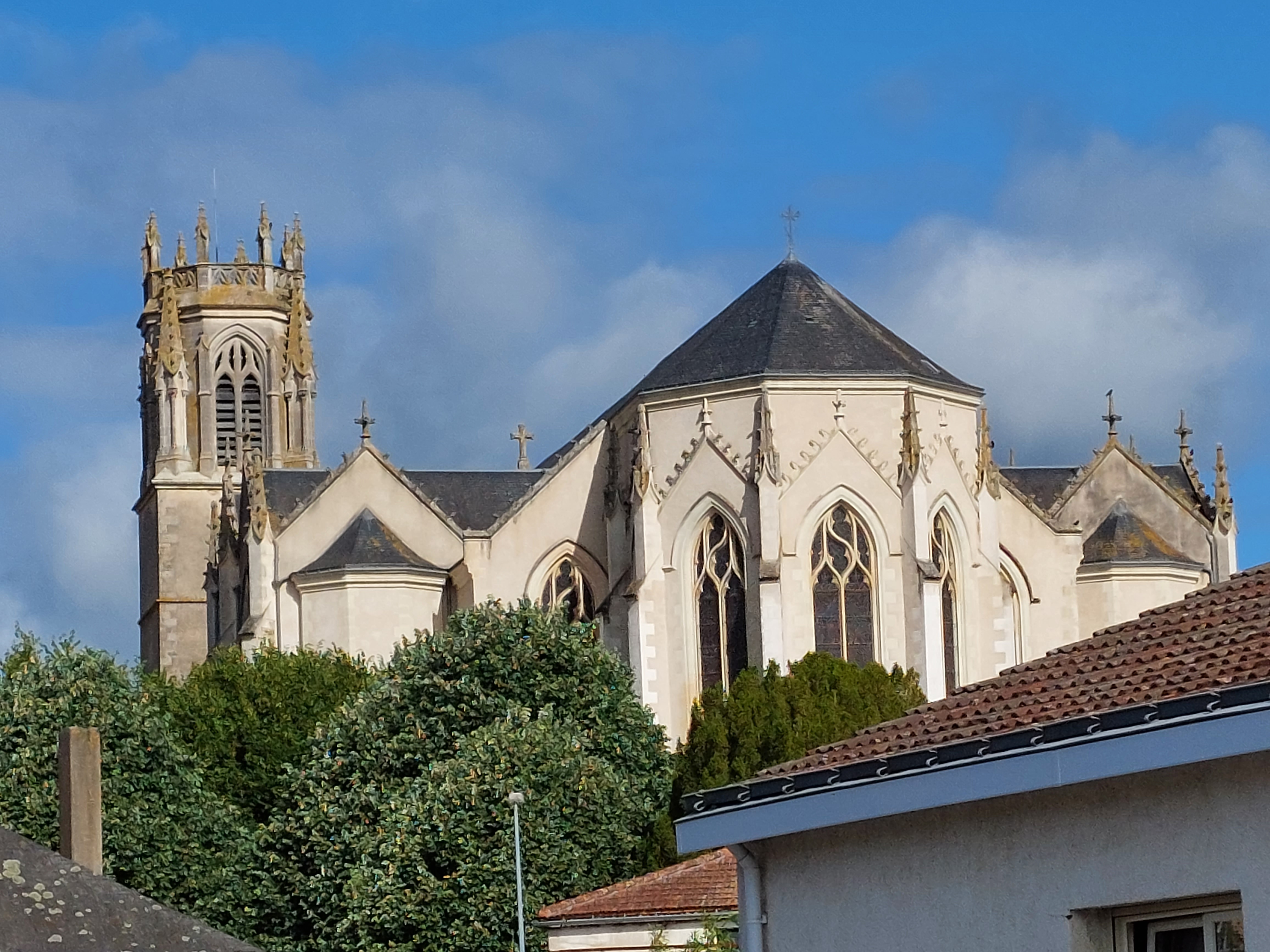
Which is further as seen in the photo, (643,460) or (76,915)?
(643,460)

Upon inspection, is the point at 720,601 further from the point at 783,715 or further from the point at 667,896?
the point at 667,896

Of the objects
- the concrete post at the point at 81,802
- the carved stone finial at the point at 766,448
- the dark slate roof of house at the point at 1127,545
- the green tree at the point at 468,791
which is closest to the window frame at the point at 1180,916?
the concrete post at the point at 81,802

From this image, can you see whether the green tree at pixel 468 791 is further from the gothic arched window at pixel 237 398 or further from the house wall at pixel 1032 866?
the gothic arched window at pixel 237 398

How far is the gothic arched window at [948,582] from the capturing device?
2095 inches

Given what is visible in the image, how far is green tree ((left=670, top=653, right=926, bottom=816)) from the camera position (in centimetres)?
4616

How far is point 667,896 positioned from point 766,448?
24535mm

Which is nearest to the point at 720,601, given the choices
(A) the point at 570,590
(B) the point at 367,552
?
(A) the point at 570,590

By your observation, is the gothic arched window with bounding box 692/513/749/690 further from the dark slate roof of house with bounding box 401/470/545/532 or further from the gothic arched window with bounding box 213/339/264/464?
the gothic arched window with bounding box 213/339/264/464

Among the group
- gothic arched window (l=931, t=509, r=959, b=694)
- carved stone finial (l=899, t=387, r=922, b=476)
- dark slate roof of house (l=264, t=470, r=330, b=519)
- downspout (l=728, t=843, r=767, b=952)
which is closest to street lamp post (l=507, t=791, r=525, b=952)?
carved stone finial (l=899, t=387, r=922, b=476)

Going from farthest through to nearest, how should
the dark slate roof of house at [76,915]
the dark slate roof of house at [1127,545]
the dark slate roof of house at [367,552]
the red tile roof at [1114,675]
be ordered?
the dark slate roof of house at [1127,545] → the dark slate roof of house at [367,552] → the dark slate roof of house at [76,915] → the red tile roof at [1114,675]

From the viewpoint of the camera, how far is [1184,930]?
9984mm

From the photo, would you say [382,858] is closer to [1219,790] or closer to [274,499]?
[274,499]

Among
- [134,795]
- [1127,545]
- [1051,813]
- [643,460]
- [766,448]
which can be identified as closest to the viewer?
[1051,813]

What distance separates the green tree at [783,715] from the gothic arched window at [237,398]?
37.5 meters
